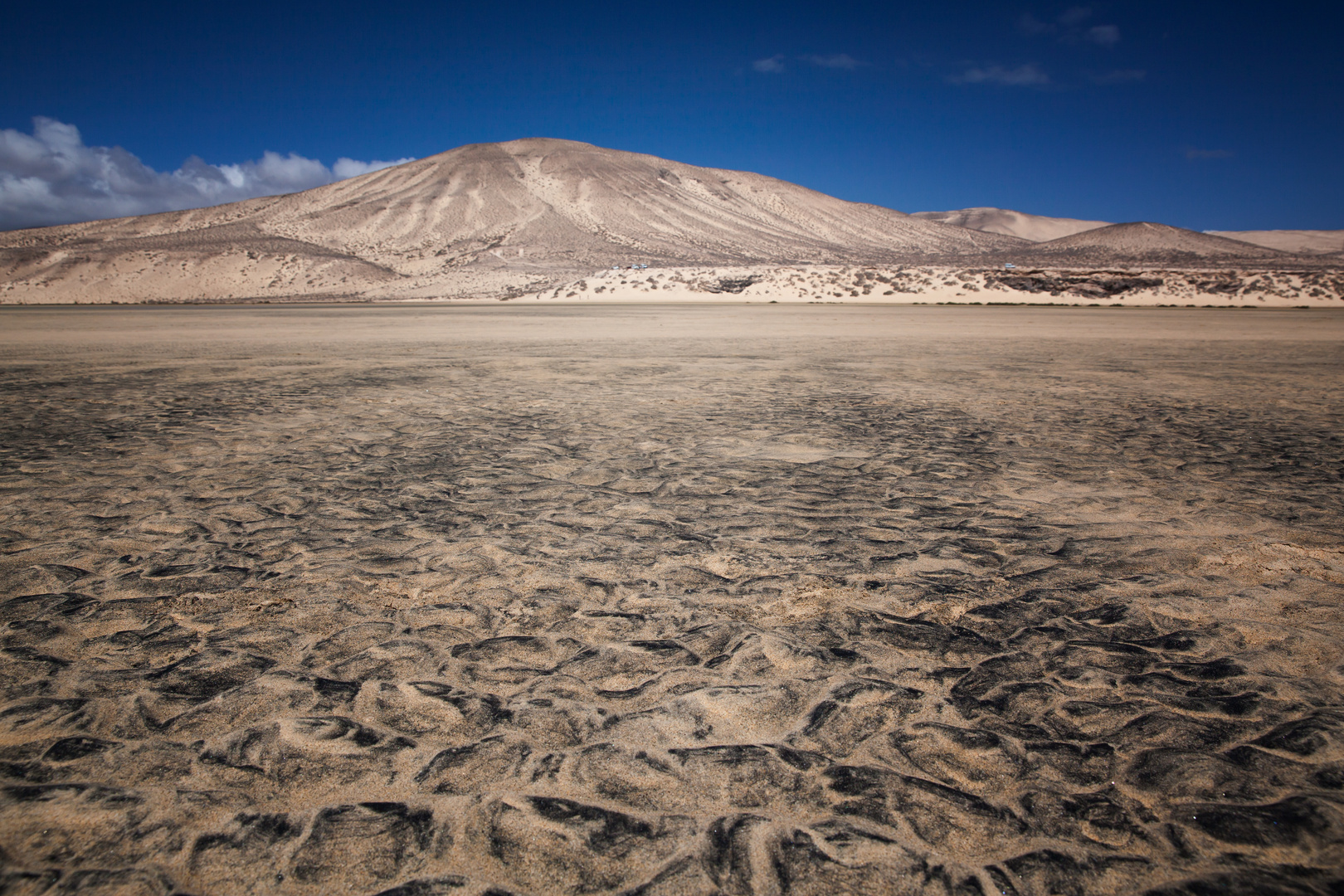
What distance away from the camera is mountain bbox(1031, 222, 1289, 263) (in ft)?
205

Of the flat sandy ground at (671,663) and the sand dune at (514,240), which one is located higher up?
the sand dune at (514,240)

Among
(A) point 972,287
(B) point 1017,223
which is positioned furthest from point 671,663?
(B) point 1017,223

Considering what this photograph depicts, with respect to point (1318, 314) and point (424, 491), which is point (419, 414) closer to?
point (424, 491)

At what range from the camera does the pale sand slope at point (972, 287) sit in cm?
Result: 3591

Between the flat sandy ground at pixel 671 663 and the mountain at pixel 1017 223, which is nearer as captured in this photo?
the flat sandy ground at pixel 671 663

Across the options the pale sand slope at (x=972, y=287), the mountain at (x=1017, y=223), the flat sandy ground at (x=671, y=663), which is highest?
the mountain at (x=1017, y=223)

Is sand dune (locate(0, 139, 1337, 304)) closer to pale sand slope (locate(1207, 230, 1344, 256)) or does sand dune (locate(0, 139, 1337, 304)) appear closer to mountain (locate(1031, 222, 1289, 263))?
mountain (locate(1031, 222, 1289, 263))

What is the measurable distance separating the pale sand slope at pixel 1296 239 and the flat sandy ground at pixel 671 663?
140010 millimetres

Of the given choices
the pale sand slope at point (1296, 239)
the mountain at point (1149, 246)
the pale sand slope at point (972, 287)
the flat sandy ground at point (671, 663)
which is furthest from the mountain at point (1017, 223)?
the flat sandy ground at point (671, 663)

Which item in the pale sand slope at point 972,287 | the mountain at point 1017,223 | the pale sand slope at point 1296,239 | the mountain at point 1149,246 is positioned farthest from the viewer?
the mountain at point 1017,223

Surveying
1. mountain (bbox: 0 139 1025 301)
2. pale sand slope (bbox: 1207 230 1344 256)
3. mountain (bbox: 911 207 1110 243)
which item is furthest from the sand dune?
mountain (bbox: 911 207 1110 243)

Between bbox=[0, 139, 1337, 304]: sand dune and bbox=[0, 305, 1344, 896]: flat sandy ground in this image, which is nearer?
bbox=[0, 305, 1344, 896]: flat sandy ground

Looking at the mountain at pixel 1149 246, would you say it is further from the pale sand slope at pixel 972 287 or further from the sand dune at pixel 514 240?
the pale sand slope at pixel 972 287

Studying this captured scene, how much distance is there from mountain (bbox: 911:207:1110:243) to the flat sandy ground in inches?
6205
